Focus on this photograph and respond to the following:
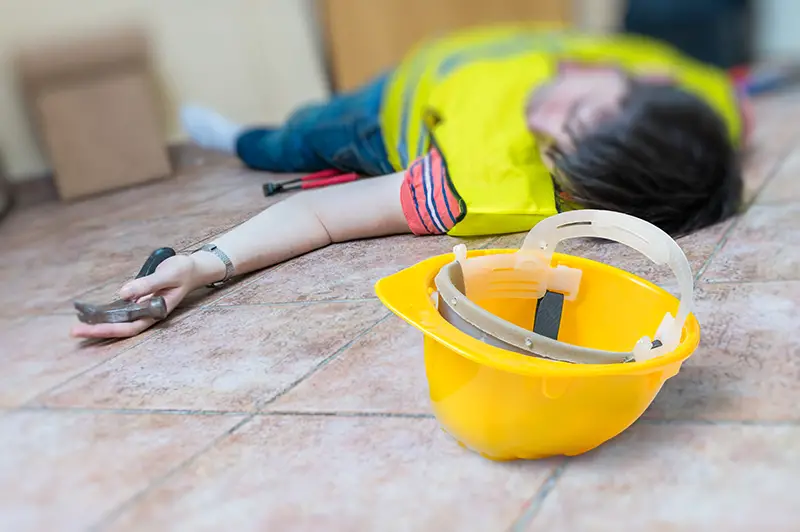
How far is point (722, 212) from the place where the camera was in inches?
23.1

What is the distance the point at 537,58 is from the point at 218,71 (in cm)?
31

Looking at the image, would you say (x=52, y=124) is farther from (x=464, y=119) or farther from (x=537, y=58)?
(x=537, y=58)

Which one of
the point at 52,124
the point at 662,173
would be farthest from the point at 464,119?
the point at 52,124

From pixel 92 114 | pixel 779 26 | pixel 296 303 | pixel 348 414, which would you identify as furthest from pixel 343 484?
pixel 779 26

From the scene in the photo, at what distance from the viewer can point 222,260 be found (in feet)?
1.57

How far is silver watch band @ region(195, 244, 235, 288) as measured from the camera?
0.47m

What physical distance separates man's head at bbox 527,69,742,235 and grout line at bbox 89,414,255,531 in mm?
Answer: 228

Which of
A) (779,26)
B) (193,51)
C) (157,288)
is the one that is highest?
(193,51)

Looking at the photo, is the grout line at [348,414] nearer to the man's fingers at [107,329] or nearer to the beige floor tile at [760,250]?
the man's fingers at [107,329]

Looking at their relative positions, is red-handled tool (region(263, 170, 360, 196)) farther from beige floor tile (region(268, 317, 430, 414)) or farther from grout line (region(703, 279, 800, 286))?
grout line (region(703, 279, 800, 286))

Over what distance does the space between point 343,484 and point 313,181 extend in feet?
0.75

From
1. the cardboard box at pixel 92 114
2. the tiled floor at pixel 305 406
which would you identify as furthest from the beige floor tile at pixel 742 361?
the cardboard box at pixel 92 114

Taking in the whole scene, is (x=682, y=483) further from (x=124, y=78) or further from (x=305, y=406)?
(x=124, y=78)

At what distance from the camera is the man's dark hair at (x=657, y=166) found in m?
0.49
